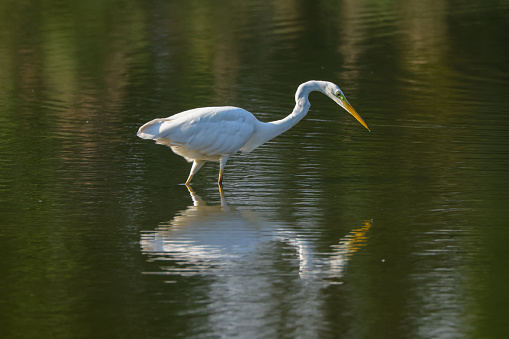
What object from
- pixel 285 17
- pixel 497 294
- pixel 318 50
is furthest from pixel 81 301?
pixel 285 17

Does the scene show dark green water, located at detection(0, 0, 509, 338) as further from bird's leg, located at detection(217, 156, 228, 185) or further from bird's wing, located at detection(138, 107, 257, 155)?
bird's wing, located at detection(138, 107, 257, 155)

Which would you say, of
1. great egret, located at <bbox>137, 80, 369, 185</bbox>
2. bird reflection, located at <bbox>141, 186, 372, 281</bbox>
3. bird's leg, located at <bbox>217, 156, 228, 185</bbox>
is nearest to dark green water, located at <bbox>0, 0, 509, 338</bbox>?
bird reflection, located at <bbox>141, 186, 372, 281</bbox>

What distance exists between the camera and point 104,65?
19641 millimetres

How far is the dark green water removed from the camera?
259 inches

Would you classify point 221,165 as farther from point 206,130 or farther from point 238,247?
point 238,247

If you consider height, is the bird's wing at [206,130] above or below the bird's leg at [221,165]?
above

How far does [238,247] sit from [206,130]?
7.91ft

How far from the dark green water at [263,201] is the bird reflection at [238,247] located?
1.1 inches

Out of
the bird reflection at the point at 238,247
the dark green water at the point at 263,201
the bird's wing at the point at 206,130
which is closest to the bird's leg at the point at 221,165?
the bird's wing at the point at 206,130

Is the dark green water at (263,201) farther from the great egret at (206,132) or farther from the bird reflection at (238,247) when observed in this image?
the great egret at (206,132)

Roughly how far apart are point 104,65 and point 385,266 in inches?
518

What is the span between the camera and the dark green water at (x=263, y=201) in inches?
259

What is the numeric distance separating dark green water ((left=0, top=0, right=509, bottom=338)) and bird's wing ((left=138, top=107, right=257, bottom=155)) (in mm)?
505

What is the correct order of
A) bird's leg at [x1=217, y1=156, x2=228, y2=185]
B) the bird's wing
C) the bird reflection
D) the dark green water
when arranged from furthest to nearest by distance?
bird's leg at [x1=217, y1=156, x2=228, y2=185]
the bird's wing
the bird reflection
the dark green water
